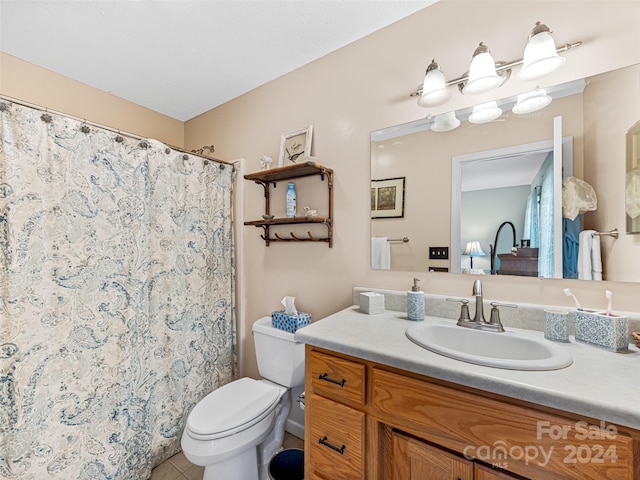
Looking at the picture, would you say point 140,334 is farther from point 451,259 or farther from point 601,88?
point 601,88

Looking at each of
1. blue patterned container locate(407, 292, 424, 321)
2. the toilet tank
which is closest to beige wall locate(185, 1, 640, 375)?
blue patterned container locate(407, 292, 424, 321)

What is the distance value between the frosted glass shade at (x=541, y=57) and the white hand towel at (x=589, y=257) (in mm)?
620

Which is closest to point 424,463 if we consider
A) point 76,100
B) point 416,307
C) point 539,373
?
point 539,373

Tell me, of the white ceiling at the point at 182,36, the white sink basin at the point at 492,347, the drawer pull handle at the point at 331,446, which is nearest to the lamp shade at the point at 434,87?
the white ceiling at the point at 182,36

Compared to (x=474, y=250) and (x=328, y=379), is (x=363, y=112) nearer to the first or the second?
(x=474, y=250)

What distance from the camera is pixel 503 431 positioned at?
0.70 meters

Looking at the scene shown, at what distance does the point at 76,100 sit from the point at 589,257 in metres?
2.97

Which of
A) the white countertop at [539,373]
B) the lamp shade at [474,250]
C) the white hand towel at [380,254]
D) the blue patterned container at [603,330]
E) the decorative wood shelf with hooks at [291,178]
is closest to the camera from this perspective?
the white countertop at [539,373]

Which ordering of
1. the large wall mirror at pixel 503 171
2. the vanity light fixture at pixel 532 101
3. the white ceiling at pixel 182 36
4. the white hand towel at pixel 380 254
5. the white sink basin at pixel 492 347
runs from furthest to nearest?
the white hand towel at pixel 380 254 → the white ceiling at pixel 182 36 → the vanity light fixture at pixel 532 101 → the large wall mirror at pixel 503 171 → the white sink basin at pixel 492 347

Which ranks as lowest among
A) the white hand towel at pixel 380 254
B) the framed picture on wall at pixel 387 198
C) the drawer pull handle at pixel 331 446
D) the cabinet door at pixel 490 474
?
the drawer pull handle at pixel 331 446

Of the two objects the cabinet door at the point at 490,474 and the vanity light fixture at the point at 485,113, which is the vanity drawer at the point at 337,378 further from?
the vanity light fixture at the point at 485,113

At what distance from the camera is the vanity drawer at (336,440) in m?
0.93

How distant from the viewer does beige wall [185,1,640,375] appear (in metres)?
1.03

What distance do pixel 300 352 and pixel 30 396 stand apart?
1189mm
